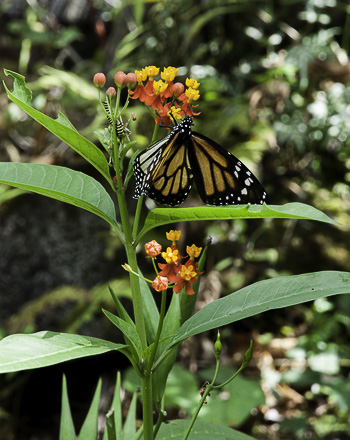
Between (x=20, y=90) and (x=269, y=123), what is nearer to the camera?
(x=20, y=90)

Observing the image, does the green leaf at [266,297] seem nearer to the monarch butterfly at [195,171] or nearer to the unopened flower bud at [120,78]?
the monarch butterfly at [195,171]

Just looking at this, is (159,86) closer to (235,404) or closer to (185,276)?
(185,276)

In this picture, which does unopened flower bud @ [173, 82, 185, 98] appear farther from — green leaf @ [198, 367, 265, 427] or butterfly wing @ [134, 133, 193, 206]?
green leaf @ [198, 367, 265, 427]

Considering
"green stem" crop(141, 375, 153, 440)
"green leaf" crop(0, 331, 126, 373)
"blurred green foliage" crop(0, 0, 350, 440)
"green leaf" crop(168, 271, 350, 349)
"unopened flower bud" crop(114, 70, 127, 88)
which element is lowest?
"green stem" crop(141, 375, 153, 440)

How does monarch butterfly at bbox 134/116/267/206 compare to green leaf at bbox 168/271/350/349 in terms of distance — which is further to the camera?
monarch butterfly at bbox 134/116/267/206

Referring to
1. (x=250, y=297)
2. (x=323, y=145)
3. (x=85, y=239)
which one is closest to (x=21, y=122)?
(x=85, y=239)

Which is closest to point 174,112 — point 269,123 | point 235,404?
point 235,404

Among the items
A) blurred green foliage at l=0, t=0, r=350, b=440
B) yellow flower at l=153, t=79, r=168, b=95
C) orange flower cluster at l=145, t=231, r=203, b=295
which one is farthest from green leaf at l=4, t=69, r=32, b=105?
blurred green foliage at l=0, t=0, r=350, b=440

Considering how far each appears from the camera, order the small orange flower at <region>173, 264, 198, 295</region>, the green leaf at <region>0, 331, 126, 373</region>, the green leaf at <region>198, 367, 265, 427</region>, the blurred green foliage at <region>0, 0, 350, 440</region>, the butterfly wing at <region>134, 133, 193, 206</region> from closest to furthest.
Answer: the green leaf at <region>0, 331, 126, 373</region> → the small orange flower at <region>173, 264, 198, 295</region> → the butterfly wing at <region>134, 133, 193, 206</region> → the green leaf at <region>198, 367, 265, 427</region> → the blurred green foliage at <region>0, 0, 350, 440</region>
